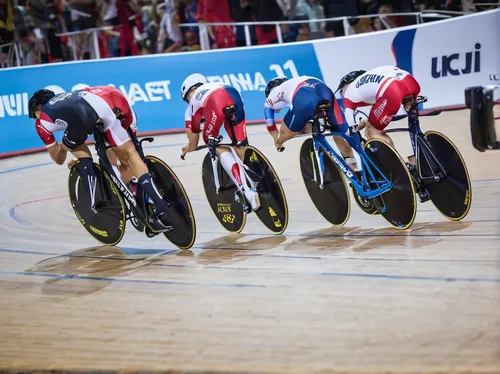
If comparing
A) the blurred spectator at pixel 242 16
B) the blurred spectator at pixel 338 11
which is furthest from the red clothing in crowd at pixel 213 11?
the blurred spectator at pixel 338 11

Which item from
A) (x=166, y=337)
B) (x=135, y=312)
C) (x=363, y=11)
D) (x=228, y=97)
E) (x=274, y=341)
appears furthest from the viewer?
(x=363, y=11)

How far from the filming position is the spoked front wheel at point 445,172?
20.8 feet

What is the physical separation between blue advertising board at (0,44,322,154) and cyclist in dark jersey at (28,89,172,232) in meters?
6.88

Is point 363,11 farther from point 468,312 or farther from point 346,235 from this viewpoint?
point 468,312

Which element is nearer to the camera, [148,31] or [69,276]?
[69,276]

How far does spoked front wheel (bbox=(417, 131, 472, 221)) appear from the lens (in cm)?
633

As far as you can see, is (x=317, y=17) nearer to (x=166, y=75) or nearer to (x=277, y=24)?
(x=277, y=24)

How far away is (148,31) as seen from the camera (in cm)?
1435

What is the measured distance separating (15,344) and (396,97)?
3330mm

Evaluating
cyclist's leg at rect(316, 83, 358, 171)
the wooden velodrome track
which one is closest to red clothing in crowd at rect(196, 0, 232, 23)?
the wooden velodrome track

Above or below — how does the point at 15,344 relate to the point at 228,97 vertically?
below

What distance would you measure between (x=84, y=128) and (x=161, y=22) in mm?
8237

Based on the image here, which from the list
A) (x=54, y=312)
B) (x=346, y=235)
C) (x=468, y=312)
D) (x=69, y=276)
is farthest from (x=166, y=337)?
(x=346, y=235)

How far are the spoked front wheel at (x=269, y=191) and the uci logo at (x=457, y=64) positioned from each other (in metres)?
6.56
